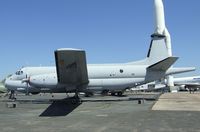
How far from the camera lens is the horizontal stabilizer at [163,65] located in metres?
32.8

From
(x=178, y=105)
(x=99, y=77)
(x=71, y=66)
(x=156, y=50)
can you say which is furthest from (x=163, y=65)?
→ (x=71, y=66)

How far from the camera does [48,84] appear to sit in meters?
32.9

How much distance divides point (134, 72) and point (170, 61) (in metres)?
3.93

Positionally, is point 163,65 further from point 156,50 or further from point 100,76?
point 100,76

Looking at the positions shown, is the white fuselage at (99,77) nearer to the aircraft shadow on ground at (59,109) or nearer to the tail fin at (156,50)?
the tail fin at (156,50)

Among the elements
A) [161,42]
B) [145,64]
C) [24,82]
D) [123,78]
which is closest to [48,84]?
[24,82]

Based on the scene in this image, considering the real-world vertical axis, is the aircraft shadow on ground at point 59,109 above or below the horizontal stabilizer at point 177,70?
below

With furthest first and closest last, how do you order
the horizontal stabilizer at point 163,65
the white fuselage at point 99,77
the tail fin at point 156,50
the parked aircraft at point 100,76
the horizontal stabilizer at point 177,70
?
1. the tail fin at point 156,50
2. the horizontal stabilizer at point 177,70
3. the white fuselage at point 99,77
4. the horizontal stabilizer at point 163,65
5. the parked aircraft at point 100,76

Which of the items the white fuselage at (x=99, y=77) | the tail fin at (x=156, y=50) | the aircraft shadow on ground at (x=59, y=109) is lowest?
the aircraft shadow on ground at (x=59, y=109)

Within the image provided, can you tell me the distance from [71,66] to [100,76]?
676 centimetres

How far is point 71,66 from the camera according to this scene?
2817 cm

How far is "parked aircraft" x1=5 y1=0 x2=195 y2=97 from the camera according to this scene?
105 feet

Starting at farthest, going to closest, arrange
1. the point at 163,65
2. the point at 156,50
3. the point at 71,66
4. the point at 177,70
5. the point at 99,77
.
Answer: the point at 156,50, the point at 177,70, the point at 99,77, the point at 163,65, the point at 71,66

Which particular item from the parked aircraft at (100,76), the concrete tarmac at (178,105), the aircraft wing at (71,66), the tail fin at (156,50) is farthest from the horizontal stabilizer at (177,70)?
the aircraft wing at (71,66)
